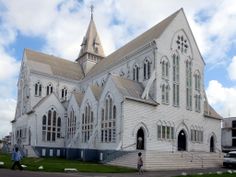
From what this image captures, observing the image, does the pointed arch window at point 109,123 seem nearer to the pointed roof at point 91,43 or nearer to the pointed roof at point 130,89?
the pointed roof at point 130,89

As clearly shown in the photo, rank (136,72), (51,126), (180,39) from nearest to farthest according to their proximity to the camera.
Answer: (136,72)
(180,39)
(51,126)

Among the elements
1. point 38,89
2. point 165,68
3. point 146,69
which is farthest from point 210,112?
point 38,89

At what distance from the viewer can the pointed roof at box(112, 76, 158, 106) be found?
42125 millimetres

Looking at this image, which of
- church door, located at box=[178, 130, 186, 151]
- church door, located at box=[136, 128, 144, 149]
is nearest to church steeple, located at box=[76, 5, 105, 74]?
church door, located at box=[178, 130, 186, 151]

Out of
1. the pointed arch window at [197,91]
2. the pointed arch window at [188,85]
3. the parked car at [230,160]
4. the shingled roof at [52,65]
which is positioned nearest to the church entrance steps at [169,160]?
the parked car at [230,160]

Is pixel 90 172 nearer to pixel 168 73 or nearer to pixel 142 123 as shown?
pixel 142 123

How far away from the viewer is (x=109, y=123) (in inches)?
1720

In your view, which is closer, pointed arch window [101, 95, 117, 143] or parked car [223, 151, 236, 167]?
parked car [223, 151, 236, 167]

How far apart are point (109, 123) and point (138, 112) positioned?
13.6 ft

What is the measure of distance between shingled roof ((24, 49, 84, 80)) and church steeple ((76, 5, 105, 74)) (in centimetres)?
287

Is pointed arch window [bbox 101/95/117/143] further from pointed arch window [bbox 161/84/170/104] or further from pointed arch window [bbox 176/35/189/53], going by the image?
pointed arch window [bbox 176/35/189/53]

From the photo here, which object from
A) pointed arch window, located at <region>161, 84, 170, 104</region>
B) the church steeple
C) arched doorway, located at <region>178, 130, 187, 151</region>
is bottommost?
arched doorway, located at <region>178, 130, 187, 151</region>

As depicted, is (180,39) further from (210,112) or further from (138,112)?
(138,112)

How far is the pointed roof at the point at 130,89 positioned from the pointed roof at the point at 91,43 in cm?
3247
